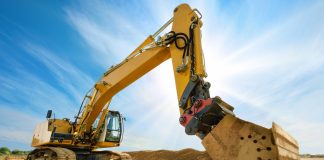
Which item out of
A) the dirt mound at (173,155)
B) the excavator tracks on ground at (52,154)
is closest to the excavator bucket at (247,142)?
the excavator tracks on ground at (52,154)

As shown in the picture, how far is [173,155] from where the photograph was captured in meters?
17.8

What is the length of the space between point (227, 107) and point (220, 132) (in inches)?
33.1

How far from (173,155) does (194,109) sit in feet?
46.4

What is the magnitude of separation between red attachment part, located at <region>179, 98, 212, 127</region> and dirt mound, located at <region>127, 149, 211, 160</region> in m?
11.2

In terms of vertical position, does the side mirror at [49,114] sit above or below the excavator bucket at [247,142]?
above

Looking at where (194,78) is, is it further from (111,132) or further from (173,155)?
(173,155)

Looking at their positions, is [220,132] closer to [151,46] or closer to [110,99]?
[151,46]

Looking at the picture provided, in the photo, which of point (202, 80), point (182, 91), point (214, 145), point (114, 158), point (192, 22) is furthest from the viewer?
point (114, 158)

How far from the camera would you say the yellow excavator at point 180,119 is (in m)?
3.52

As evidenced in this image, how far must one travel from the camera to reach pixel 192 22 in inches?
247

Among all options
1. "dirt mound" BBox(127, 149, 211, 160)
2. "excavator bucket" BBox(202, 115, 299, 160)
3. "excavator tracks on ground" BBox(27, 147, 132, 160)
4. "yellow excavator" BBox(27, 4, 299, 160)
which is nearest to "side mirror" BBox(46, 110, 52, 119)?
"yellow excavator" BBox(27, 4, 299, 160)

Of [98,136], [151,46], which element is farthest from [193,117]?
[98,136]

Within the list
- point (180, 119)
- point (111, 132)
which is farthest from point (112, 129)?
point (180, 119)

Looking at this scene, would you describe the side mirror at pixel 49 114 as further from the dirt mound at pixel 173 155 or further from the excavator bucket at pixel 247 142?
the dirt mound at pixel 173 155
